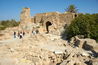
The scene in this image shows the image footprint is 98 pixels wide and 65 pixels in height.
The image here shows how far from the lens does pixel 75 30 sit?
18.6m

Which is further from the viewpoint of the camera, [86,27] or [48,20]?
[48,20]

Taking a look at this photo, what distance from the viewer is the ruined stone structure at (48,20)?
79.0 feet

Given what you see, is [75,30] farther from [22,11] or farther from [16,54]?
[22,11]

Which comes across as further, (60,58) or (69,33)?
(69,33)

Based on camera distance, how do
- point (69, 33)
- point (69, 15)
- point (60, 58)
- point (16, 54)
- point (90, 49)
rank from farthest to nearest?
1. point (69, 15)
2. point (69, 33)
3. point (90, 49)
4. point (60, 58)
5. point (16, 54)

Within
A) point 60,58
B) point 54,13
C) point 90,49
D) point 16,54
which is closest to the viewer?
point 16,54

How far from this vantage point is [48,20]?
25.3 metres

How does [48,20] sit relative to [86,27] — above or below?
above

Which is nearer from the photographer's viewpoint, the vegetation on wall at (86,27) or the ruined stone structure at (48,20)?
the vegetation on wall at (86,27)

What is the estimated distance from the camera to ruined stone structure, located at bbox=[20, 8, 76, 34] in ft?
79.0

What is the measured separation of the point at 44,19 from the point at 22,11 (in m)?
5.27

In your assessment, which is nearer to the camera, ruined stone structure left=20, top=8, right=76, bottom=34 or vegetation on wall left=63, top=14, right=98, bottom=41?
vegetation on wall left=63, top=14, right=98, bottom=41

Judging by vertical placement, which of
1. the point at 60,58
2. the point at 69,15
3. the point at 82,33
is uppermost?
the point at 69,15

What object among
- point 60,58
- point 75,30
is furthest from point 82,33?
point 60,58
